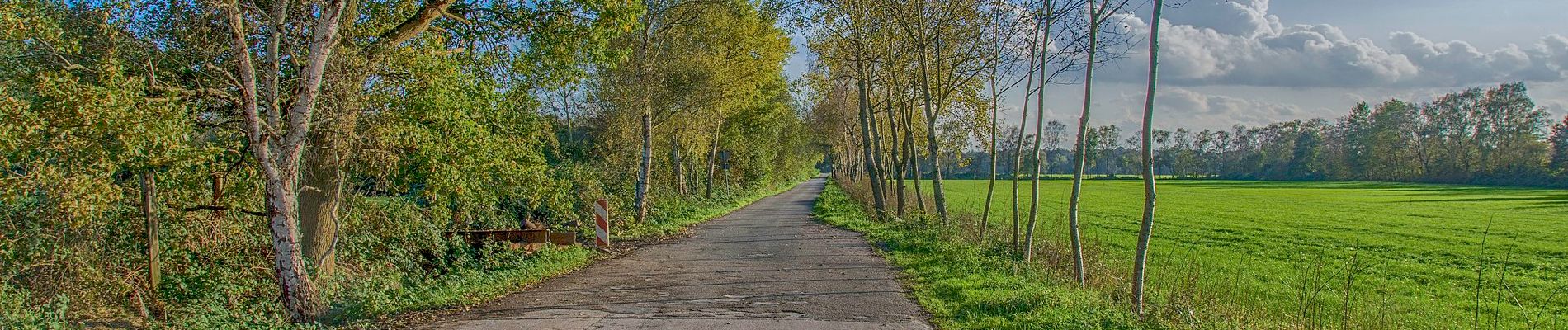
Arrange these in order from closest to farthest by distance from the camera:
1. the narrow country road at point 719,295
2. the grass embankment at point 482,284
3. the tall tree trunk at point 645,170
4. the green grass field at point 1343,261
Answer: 1. the narrow country road at point 719,295
2. the grass embankment at point 482,284
3. the green grass field at point 1343,261
4. the tall tree trunk at point 645,170

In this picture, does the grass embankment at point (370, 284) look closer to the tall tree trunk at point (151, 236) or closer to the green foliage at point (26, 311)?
the green foliage at point (26, 311)

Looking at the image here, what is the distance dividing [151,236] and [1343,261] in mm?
20807

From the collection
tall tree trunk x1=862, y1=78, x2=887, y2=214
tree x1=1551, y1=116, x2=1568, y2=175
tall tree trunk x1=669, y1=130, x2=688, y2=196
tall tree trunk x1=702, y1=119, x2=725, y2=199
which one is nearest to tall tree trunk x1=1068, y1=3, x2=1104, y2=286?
tall tree trunk x1=862, y1=78, x2=887, y2=214

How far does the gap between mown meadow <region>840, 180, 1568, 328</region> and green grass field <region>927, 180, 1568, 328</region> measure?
49 millimetres

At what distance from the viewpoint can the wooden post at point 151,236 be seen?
371 inches

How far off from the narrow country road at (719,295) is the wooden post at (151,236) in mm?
4623

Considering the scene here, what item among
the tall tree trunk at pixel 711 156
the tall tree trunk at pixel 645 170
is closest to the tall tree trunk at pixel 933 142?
the tall tree trunk at pixel 645 170

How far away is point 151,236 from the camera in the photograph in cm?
962

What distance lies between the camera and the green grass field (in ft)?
30.0

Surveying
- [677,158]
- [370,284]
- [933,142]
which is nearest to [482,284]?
[370,284]

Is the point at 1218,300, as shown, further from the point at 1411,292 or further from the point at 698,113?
the point at 698,113

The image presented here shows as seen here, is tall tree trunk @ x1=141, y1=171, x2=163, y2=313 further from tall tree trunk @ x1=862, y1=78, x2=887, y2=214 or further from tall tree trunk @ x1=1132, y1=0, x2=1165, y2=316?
tall tree trunk @ x1=862, y1=78, x2=887, y2=214

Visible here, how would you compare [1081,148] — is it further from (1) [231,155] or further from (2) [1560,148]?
(2) [1560,148]

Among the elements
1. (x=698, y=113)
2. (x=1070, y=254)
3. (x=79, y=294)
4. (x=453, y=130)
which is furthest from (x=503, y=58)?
(x=698, y=113)
